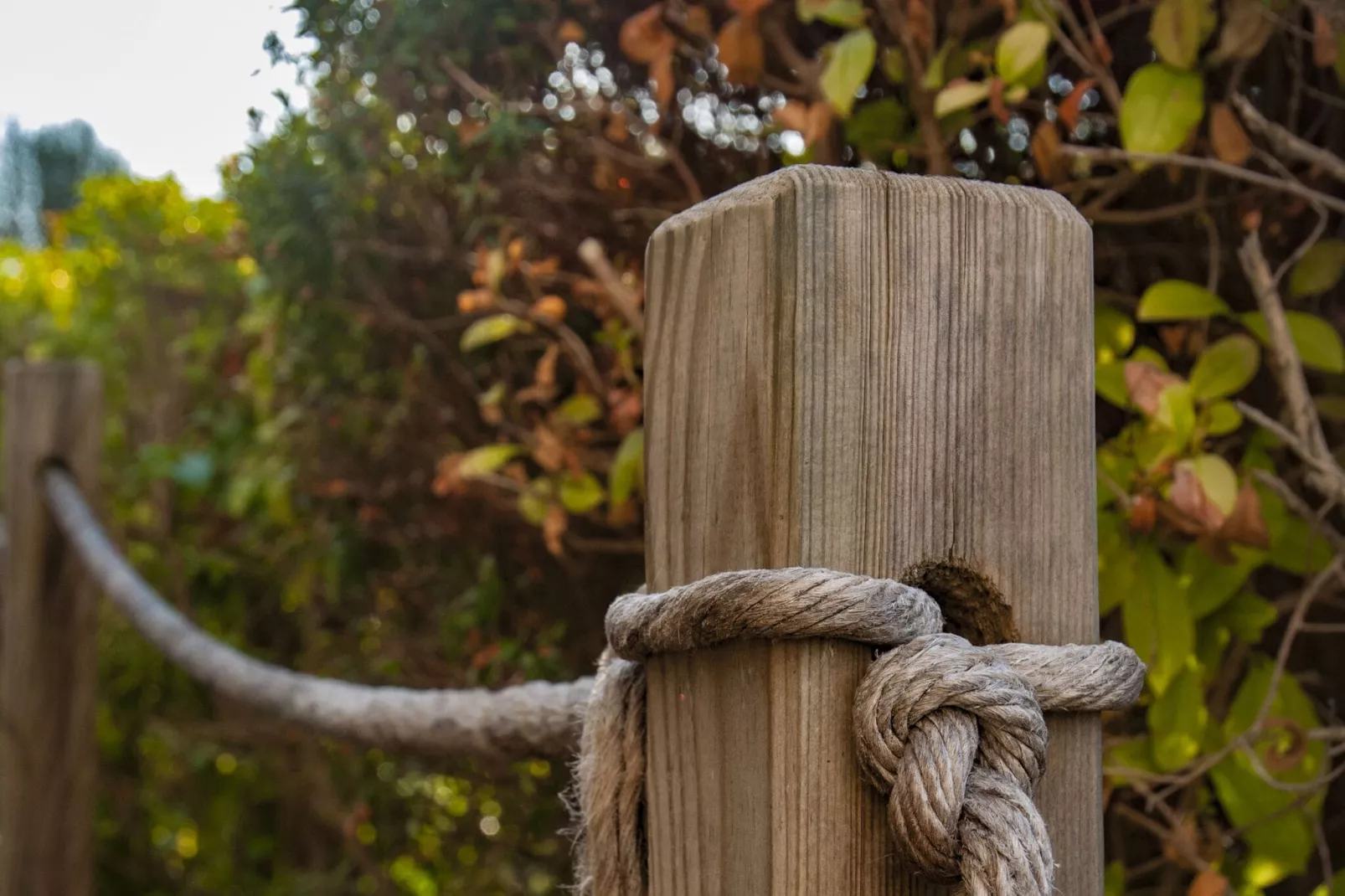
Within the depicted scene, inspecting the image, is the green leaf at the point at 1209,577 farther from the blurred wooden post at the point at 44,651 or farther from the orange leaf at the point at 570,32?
the blurred wooden post at the point at 44,651

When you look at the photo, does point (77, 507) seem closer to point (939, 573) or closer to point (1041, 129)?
point (1041, 129)

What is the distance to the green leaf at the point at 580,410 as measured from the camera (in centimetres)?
151

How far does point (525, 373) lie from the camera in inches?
72.5

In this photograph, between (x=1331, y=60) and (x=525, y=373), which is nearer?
(x=1331, y=60)

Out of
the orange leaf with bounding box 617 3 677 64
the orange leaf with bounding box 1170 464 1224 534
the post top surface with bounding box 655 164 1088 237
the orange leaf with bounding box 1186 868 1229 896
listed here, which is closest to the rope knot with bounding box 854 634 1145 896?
the post top surface with bounding box 655 164 1088 237

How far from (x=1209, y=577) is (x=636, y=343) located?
756 mm

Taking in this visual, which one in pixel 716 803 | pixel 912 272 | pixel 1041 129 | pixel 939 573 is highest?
pixel 1041 129

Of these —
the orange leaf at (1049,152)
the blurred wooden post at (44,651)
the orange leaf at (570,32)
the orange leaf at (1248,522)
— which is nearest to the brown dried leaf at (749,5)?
the orange leaf at (1049,152)

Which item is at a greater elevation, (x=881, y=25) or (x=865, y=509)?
(x=881, y=25)

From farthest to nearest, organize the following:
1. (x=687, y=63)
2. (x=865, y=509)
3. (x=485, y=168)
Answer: (x=485, y=168) → (x=687, y=63) → (x=865, y=509)

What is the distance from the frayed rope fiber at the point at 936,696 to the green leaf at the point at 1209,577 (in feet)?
1.70

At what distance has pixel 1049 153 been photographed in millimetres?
1062

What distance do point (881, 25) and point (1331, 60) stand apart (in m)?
0.42

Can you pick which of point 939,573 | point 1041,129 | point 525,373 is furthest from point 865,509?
point 525,373
